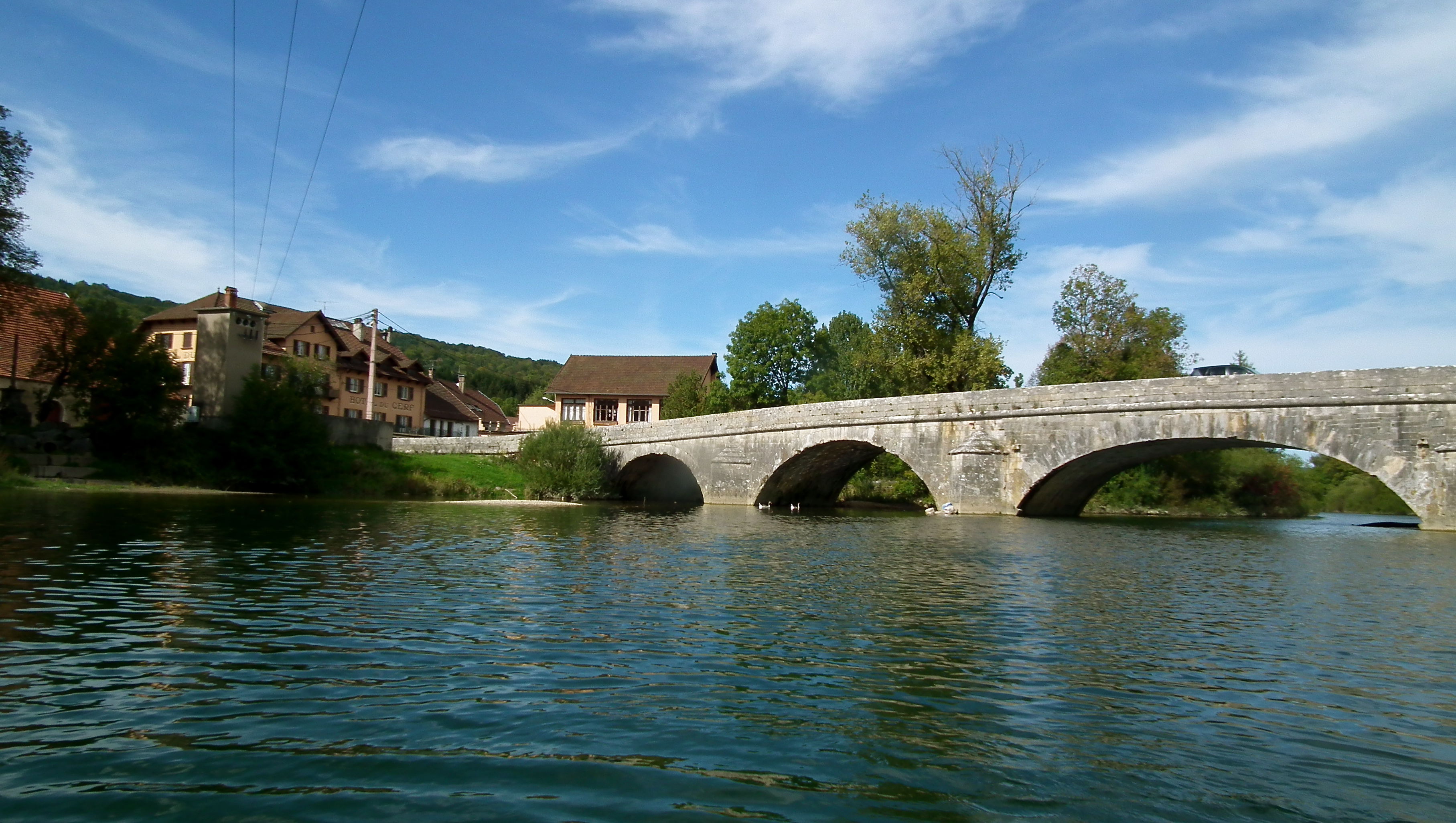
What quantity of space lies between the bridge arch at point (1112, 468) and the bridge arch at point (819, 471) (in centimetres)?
377

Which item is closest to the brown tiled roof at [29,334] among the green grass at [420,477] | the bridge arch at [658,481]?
the green grass at [420,477]

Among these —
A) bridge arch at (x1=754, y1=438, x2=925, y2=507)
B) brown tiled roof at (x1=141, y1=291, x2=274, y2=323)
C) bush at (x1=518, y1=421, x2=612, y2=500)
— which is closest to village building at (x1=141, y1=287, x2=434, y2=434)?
brown tiled roof at (x1=141, y1=291, x2=274, y2=323)

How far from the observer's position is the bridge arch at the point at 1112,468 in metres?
20.5

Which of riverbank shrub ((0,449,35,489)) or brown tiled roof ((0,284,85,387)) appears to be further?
brown tiled roof ((0,284,85,387))

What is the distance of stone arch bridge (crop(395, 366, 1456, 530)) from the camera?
20.1m

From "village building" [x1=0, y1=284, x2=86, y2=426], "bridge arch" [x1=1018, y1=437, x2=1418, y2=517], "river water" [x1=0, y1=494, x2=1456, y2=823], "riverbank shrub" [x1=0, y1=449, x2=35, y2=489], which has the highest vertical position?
"village building" [x1=0, y1=284, x2=86, y2=426]

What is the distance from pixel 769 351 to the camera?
57750 mm

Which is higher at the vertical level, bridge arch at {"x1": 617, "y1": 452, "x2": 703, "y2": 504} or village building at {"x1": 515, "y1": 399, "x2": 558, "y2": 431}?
village building at {"x1": 515, "y1": 399, "x2": 558, "y2": 431}

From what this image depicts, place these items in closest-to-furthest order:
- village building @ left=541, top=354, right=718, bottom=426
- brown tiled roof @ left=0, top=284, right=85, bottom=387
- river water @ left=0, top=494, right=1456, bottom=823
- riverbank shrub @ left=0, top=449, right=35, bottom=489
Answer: river water @ left=0, top=494, right=1456, bottom=823
riverbank shrub @ left=0, top=449, right=35, bottom=489
brown tiled roof @ left=0, top=284, right=85, bottom=387
village building @ left=541, top=354, right=718, bottom=426

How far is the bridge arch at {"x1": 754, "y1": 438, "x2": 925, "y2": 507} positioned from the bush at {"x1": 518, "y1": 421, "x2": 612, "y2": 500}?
7.46m

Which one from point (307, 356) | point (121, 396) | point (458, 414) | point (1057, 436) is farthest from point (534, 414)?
point (1057, 436)

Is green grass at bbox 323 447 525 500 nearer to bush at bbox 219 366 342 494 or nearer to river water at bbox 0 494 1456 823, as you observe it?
bush at bbox 219 366 342 494

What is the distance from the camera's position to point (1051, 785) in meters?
4.52

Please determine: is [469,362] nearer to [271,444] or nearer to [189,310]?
[189,310]
